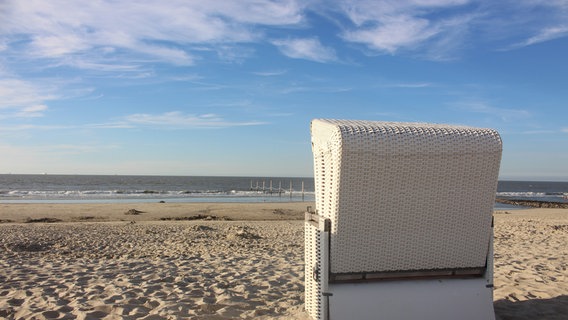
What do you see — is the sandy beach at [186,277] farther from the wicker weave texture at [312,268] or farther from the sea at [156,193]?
the sea at [156,193]

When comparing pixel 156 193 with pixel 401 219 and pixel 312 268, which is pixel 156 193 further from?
pixel 401 219

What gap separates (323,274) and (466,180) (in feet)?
3.94

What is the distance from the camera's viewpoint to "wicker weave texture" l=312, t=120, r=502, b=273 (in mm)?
2746

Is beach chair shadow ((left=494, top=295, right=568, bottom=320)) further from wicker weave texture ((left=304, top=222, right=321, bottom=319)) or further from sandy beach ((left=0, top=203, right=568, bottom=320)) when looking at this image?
wicker weave texture ((left=304, top=222, right=321, bottom=319))

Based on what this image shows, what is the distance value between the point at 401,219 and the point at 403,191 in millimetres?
209

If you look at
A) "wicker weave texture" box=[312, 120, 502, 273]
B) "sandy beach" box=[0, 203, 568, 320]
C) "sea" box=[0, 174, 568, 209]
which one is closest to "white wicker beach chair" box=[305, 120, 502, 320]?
"wicker weave texture" box=[312, 120, 502, 273]

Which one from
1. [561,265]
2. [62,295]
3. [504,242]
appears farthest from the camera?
[504,242]

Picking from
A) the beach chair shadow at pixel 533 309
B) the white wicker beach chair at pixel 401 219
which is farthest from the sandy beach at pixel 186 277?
the white wicker beach chair at pixel 401 219

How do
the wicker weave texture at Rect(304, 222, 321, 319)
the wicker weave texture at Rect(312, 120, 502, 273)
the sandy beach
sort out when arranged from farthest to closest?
1. the sandy beach
2. the wicker weave texture at Rect(304, 222, 321, 319)
3. the wicker weave texture at Rect(312, 120, 502, 273)

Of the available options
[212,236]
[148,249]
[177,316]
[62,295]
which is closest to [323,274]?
[177,316]

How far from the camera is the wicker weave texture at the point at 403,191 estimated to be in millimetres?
2746

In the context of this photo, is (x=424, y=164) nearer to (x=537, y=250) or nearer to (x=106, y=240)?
(x=537, y=250)

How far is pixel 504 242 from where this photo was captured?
29.2ft

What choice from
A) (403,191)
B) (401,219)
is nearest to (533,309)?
(401,219)
